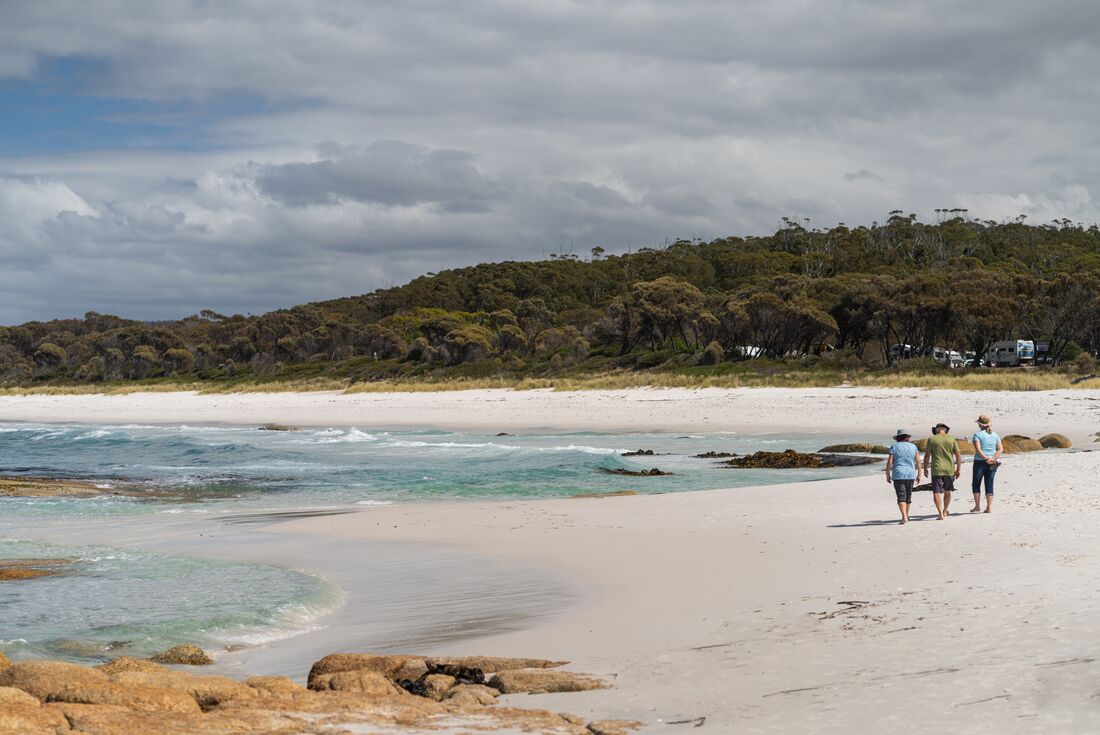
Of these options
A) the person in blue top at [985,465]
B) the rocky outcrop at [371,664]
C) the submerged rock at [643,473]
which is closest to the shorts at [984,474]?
the person in blue top at [985,465]

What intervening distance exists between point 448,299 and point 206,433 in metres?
71.4

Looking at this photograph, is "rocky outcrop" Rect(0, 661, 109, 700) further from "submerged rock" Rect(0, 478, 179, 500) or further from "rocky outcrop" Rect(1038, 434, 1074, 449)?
"rocky outcrop" Rect(1038, 434, 1074, 449)

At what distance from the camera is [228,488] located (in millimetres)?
23094

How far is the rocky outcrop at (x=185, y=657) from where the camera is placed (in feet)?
27.2

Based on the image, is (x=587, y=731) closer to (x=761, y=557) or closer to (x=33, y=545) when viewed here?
(x=761, y=557)

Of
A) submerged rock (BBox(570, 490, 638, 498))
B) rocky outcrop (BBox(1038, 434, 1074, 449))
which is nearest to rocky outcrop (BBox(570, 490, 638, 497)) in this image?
submerged rock (BBox(570, 490, 638, 498))

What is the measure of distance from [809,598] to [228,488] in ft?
55.5

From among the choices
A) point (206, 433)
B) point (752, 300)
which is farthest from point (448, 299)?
point (206, 433)

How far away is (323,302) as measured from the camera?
136500 millimetres

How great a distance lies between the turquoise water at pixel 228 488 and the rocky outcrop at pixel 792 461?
85 cm

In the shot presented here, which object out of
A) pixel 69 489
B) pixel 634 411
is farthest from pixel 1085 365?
pixel 69 489

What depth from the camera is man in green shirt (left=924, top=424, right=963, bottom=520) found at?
44.1ft

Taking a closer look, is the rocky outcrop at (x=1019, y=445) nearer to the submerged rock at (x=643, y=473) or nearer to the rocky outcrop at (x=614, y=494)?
the submerged rock at (x=643, y=473)

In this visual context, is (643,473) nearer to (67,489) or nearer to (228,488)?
(228,488)
